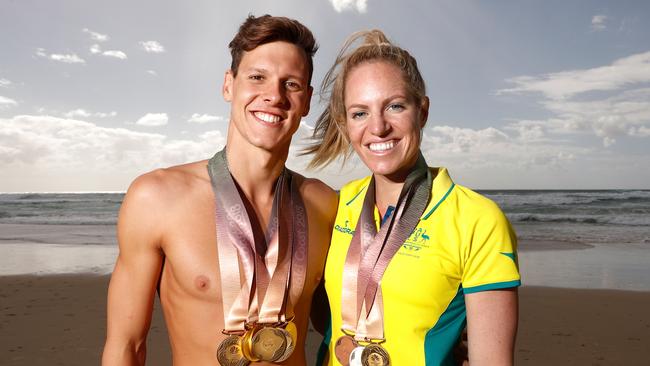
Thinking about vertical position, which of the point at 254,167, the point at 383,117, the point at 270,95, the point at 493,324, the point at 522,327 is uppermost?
the point at 270,95

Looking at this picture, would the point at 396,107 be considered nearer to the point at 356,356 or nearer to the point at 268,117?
the point at 268,117

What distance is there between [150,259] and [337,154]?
130 cm

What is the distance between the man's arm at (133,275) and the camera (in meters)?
2.45

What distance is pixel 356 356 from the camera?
7.46 feet

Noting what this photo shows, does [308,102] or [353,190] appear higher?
[308,102]

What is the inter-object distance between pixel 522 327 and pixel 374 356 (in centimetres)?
558

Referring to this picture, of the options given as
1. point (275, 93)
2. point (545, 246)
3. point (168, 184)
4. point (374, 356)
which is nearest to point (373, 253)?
point (374, 356)

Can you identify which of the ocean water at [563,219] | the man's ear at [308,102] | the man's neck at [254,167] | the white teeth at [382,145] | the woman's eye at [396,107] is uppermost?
the man's ear at [308,102]

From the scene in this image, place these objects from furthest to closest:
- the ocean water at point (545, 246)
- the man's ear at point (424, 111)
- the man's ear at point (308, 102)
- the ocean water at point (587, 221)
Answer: the ocean water at point (587, 221) → the ocean water at point (545, 246) → the man's ear at point (308, 102) → the man's ear at point (424, 111)

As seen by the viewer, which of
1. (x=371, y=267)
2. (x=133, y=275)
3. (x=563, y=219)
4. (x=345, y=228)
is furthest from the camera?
(x=563, y=219)

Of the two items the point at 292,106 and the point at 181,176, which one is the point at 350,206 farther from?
the point at 181,176

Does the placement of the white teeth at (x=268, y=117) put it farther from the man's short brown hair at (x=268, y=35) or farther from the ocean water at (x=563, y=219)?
the ocean water at (x=563, y=219)

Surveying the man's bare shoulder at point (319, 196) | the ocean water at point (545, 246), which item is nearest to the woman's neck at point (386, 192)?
the man's bare shoulder at point (319, 196)

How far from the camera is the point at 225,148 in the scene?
2.87 metres
